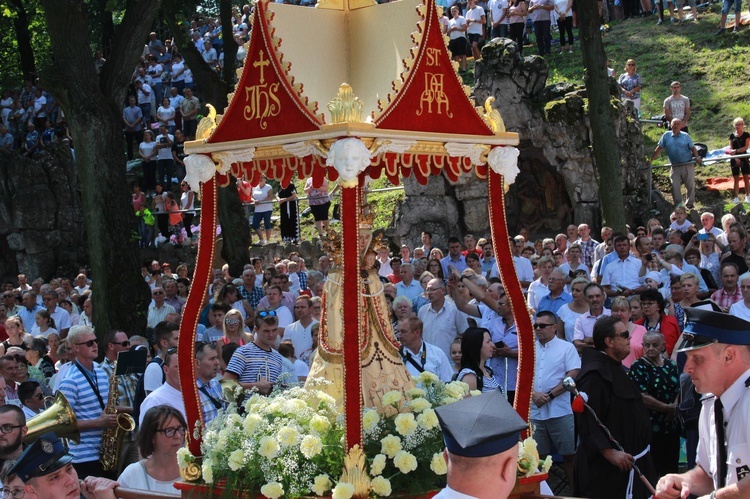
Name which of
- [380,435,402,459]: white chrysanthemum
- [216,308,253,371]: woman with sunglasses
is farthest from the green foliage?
[380,435,402,459]: white chrysanthemum

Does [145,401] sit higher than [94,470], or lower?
higher

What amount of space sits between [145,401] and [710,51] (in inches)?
793

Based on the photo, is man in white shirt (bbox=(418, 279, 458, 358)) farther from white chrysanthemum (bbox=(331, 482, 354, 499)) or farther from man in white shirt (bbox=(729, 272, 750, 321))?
white chrysanthemum (bbox=(331, 482, 354, 499))

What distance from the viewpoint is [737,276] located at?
36.1ft

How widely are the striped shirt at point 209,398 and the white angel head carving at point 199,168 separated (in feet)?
5.96

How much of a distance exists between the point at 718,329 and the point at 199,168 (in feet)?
11.5

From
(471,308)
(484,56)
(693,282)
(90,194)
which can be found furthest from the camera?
(484,56)

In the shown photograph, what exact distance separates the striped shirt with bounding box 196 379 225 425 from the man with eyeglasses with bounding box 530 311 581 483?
2829 millimetres

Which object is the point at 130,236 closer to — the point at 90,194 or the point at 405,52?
the point at 90,194

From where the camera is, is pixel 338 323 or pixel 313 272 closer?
pixel 338 323

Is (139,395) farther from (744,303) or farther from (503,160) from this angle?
(744,303)

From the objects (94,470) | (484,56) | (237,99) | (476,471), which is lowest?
(94,470)

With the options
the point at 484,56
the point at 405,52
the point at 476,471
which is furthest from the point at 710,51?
the point at 476,471

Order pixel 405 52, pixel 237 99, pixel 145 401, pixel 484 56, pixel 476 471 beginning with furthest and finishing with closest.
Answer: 1. pixel 484 56
2. pixel 145 401
3. pixel 405 52
4. pixel 237 99
5. pixel 476 471
